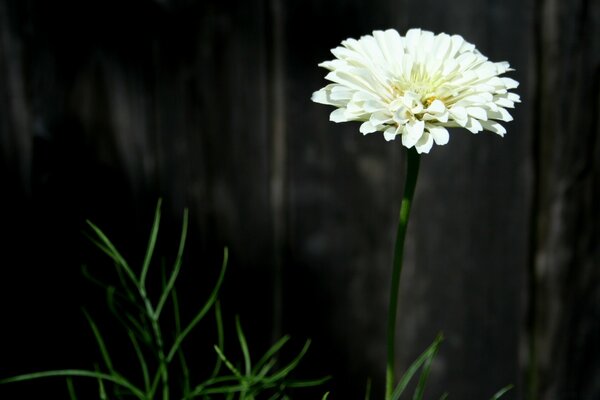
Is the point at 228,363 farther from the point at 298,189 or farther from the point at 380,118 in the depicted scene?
the point at 298,189

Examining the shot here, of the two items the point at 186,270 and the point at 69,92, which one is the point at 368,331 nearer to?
the point at 186,270

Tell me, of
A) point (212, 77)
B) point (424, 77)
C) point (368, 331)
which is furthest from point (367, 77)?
point (368, 331)

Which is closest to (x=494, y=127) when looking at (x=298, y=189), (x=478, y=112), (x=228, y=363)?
(x=478, y=112)

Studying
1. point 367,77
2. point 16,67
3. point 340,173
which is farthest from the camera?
point 340,173

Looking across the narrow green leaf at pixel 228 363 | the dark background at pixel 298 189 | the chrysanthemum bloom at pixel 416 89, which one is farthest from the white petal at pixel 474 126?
the dark background at pixel 298 189

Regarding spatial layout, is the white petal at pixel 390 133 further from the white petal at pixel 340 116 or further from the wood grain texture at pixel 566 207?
the wood grain texture at pixel 566 207

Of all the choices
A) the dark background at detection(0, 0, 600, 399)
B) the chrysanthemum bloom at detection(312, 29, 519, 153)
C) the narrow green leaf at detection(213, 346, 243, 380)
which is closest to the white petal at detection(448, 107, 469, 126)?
the chrysanthemum bloom at detection(312, 29, 519, 153)

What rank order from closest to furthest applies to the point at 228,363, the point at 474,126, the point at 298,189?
the point at 474,126
the point at 228,363
the point at 298,189
